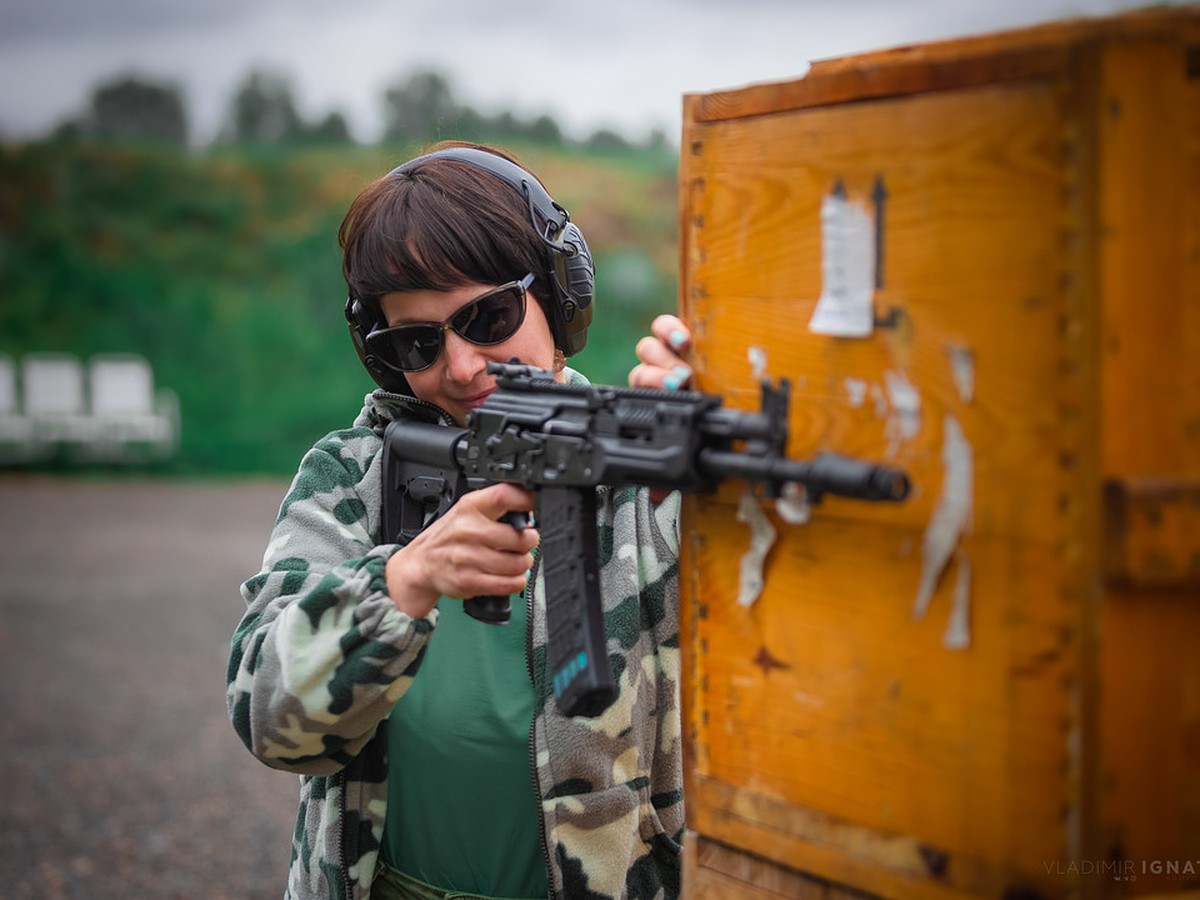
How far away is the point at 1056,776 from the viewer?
1.34m

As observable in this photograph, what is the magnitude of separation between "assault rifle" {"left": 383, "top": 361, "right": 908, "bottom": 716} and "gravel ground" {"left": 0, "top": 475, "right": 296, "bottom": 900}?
3.49 m

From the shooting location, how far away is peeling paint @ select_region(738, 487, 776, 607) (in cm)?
161

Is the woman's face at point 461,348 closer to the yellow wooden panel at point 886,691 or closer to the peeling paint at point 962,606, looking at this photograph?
the yellow wooden panel at point 886,691

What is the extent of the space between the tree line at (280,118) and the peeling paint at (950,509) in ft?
60.1

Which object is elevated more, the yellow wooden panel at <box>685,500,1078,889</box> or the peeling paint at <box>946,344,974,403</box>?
the peeling paint at <box>946,344,974,403</box>

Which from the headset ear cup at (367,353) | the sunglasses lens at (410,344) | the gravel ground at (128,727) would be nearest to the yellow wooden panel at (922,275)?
the sunglasses lens at (410,344)

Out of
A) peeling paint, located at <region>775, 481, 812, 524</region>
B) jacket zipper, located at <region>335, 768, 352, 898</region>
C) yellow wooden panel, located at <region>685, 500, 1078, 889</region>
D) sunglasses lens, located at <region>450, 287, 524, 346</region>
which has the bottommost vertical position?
jacket zipper, located at <region>335, 768, 352, 898</region>

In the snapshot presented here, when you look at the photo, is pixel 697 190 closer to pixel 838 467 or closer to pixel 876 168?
pixel 876 168

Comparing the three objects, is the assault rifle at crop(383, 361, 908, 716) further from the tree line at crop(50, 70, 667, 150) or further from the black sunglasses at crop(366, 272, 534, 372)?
the tree line at crop(50, 70, 667, 150)

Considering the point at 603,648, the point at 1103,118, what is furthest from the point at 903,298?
the point at 603,648

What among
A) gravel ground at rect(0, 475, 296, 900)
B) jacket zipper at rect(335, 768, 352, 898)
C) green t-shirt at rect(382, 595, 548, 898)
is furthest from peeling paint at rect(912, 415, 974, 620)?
gravel ground at rect(0, 475, 296, 900)

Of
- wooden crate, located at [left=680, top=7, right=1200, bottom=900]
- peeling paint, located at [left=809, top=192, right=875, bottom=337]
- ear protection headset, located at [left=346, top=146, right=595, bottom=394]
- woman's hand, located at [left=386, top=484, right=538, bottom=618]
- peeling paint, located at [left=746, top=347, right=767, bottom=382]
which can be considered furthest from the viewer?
ear protection headset, located at [left=346, top=146, right=595, bottom=394]

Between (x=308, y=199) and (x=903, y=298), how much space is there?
59.0 ft

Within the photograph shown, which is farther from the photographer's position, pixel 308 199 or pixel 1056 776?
pixel 308 199
